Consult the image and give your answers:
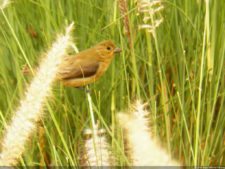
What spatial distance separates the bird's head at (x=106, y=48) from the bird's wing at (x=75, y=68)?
4 centimetres

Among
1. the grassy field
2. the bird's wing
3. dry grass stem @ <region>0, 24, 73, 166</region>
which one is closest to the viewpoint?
dry grass stem @ <region>0, 24, 73, 166</region>

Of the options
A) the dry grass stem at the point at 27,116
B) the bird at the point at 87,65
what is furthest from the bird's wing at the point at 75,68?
the dry grass stem at the point at 27,116

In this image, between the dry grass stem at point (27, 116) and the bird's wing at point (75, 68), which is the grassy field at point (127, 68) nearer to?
the bird's wing at point (75, 68)

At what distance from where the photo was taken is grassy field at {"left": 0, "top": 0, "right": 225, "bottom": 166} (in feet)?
7.14

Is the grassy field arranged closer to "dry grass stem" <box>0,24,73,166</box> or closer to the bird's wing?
the bird's wing

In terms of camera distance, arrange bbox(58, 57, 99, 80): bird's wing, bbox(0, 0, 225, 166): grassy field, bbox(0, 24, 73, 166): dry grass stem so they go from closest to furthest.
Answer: bbox(0, 24, 73, 166): dry grass stem
bbox(0, 0, 225, 166): grassy field
bbox(58, 57, 99, 80): bird's wing

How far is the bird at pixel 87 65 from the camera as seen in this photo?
2.30 m

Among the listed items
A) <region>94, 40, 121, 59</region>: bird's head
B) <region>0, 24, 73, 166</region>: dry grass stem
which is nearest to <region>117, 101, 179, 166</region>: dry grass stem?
<region>0, 24, 73, 166</region>: dry grass stem

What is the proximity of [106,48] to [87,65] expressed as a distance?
Result: 10cm

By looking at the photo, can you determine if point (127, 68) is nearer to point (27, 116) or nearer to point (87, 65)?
point (87, 65)

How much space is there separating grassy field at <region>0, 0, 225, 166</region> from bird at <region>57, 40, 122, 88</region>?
0.05 meters

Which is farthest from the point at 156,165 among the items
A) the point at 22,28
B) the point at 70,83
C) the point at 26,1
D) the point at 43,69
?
the point at 26,1

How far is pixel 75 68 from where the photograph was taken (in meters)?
2.32

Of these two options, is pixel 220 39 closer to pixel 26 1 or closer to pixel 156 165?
pixel 26 1
